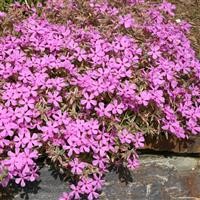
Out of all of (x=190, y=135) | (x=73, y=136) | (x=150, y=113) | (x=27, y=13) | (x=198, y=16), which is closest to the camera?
(x=73, y=136)

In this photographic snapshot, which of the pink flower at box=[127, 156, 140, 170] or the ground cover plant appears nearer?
the ground cover plant

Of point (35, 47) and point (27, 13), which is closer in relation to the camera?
point (35, 47)

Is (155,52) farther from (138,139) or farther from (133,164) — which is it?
(133,164)

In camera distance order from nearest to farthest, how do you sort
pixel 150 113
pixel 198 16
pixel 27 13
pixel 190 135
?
pixel 150 113, pixel 190 135, pixel 27 13, pixel 198 16

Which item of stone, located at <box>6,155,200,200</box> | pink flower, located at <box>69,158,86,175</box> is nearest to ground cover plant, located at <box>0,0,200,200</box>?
pink flower, located at <box>69,158,86,175</box>

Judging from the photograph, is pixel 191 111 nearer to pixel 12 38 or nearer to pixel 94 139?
pixel 94 139

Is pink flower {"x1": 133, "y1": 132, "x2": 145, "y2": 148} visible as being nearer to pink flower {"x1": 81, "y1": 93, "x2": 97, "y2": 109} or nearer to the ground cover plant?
the ground cover plant

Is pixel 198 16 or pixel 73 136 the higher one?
pixel 198 16

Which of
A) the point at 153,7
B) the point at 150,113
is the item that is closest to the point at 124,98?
the point at 150,113

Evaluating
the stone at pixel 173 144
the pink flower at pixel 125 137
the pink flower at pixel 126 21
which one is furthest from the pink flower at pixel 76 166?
the pink flower at pixel 126 21
